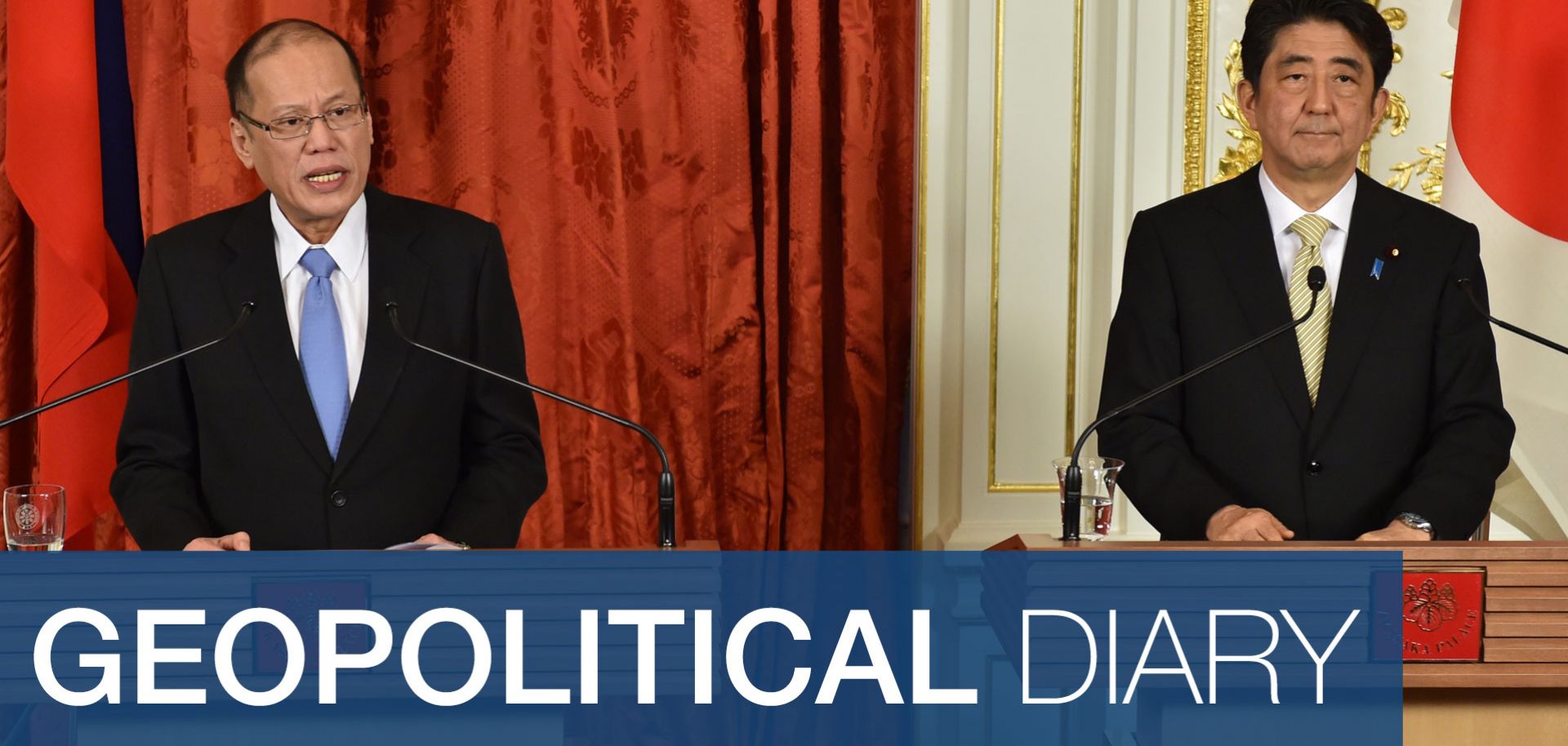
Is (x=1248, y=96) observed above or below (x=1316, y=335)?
above

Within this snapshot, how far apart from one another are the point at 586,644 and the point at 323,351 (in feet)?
2.75

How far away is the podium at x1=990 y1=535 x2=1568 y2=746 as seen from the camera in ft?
5.90

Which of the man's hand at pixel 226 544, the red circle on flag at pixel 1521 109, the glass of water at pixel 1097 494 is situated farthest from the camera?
the red circle on flag at pixel 1521 109

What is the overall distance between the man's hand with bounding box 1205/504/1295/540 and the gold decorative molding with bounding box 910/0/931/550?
1379 millimetres

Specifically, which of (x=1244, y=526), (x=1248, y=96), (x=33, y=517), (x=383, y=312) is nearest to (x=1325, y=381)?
(x=1244, y=526)

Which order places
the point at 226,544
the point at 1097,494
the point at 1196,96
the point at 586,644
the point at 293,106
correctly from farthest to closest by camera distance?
the point at 1196,96 < the point at 293,106 < the point at 1097,494 < the point at 226,544 < the point at 586,644

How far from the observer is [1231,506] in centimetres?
219

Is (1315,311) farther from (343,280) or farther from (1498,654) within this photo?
(343,280)

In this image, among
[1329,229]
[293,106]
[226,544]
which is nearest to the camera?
[226,544]

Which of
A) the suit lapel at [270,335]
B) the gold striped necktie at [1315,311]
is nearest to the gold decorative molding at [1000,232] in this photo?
the gold striped necktie at [1315,311]

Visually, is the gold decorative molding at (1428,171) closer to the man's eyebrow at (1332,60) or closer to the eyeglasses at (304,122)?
the man's eyebrow at (1332,60)

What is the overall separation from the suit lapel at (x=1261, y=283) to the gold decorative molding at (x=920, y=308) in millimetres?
1141

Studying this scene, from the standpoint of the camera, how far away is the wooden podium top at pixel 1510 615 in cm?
180

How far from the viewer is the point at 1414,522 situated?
2115mm
